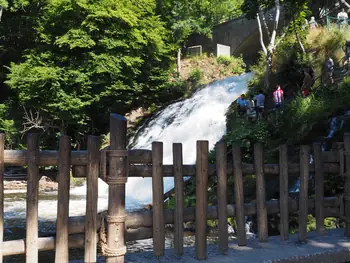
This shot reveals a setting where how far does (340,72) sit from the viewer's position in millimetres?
13883

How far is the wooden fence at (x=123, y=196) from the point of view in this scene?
3086 mm

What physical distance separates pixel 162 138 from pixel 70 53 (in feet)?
22.0

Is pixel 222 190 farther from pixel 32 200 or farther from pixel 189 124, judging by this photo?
pixel 189 124

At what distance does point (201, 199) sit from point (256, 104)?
1198 cm

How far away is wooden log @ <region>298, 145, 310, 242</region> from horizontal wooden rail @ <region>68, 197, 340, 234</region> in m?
0.08

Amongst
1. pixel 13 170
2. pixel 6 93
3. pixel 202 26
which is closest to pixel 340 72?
pixel 13 170

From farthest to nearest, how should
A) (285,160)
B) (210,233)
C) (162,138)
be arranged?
(162,138), (210,233), (285,160)

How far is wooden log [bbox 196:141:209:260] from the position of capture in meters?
3.54

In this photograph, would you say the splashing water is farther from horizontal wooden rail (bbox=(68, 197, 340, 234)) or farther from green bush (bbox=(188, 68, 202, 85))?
horizontal wooden rail (bbox=(68, 197, 340, 234))

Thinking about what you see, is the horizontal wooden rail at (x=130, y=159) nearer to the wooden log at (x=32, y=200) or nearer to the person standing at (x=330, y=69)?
the wooden log at (x=32, y=200)

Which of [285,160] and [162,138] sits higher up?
[162,138]

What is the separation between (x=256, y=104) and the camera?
1503cm

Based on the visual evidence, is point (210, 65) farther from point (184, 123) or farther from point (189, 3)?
point (184, 123)

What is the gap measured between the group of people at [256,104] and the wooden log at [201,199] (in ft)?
36.2
